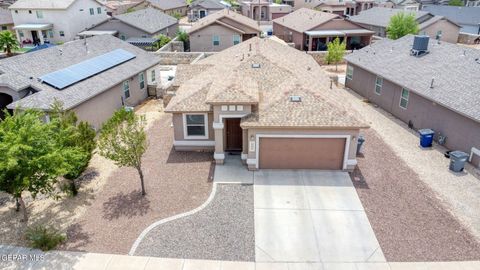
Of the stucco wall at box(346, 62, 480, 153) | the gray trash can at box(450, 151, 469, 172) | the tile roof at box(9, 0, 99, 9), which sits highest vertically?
the tile roof at box(9, 0, 99, 9)

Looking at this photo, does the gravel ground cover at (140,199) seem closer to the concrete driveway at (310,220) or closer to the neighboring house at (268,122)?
the neighboring house at (268,122)

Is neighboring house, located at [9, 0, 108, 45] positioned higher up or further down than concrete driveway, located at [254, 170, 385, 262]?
higher up

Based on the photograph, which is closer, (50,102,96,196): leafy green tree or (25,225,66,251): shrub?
(25,225,66,251): shrub

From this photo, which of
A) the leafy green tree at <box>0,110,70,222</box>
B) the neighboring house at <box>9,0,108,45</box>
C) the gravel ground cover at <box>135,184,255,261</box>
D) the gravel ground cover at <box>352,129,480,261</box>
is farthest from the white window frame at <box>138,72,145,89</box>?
the neighboring house at <box>9,0,108,45</box>

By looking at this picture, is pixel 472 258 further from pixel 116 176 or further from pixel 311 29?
pixel 311 29

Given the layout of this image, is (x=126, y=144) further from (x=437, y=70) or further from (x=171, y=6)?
(x=171, y=6)

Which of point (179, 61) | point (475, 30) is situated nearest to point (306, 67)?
point (179, 61)

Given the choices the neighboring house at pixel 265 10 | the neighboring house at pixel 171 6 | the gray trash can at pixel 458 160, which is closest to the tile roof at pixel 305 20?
the neighboring house at pixel 265 10

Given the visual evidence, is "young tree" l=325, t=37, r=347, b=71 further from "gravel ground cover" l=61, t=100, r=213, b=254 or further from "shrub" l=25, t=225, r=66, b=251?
"shrub" l=25, t=225, r=66, b=251
